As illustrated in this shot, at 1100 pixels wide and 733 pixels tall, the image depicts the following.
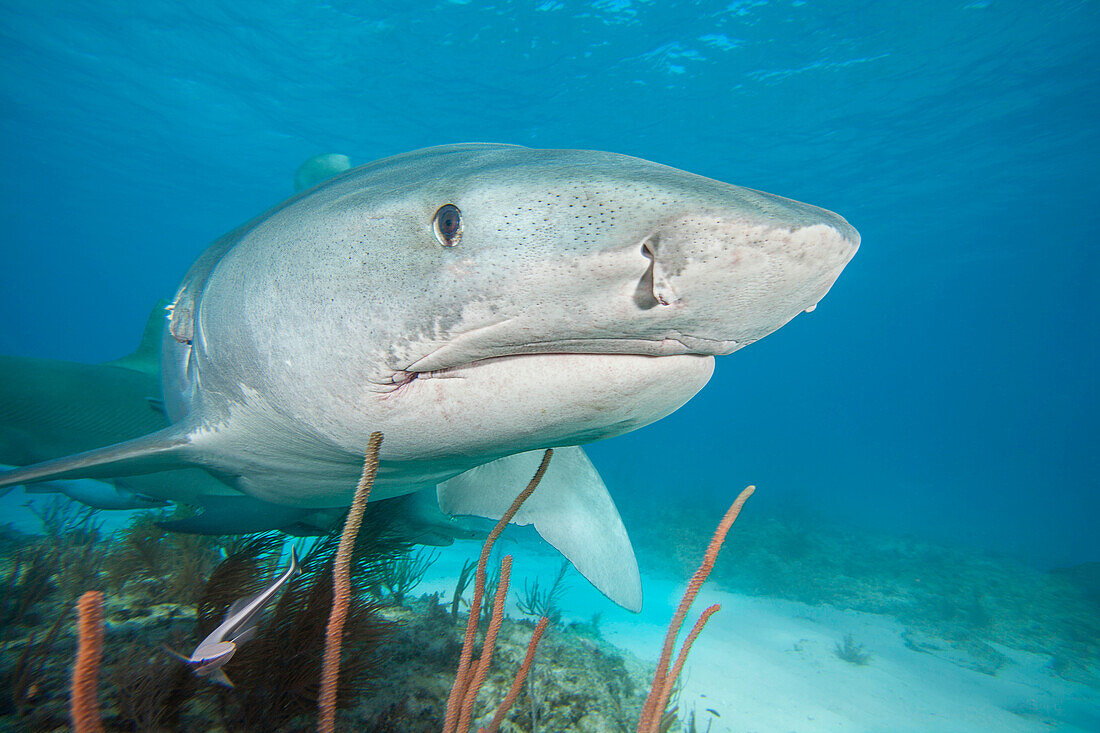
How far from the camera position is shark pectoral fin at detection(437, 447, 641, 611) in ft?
9.77

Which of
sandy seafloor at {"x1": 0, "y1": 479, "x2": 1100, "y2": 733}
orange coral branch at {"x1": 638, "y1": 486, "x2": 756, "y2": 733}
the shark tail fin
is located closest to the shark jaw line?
orange coral branch at {"x1": 638, "y1": 486, "x2": 756, "y2": 733}

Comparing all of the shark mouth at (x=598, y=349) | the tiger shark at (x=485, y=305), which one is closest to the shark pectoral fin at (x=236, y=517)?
the tiger shark at (x=485, y=305)

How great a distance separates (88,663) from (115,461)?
168cm

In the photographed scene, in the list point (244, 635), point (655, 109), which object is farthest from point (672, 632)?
point (655, 109)

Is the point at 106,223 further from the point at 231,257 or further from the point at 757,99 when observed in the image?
the point at 231,257

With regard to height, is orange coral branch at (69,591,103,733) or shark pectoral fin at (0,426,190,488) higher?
shark pectoral fin at (0,426,190,488)

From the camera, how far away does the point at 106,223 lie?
2138 inches

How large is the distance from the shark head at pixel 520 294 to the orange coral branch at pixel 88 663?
815 millimetres

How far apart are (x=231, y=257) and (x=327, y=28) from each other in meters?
26.4

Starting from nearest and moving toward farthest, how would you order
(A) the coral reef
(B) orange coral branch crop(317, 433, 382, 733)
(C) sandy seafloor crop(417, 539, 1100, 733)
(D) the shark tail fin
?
(B) orange coral branch crop(317, 433, 382, 733) → (D) the shark tail fin → (C) sandy seafloor crop(417, 539, 1100, 733) → (A) the coral reef

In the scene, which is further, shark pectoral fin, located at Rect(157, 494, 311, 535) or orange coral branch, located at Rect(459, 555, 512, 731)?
shark pectoral fin, located at Rect(157, 494, 311, 535)

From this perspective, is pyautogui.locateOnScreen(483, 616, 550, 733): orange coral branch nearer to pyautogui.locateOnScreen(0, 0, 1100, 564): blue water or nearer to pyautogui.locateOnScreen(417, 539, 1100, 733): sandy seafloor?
pyautogui.locateOnScreen(417, 539, 1100, 733): sandy seafloor

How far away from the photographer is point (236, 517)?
318cm

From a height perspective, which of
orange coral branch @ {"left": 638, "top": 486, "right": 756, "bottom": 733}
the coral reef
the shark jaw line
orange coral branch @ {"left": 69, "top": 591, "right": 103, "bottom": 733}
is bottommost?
orange coral branch @ {"left": 69, "top": 591, "right": 103, "bottom": 733}
